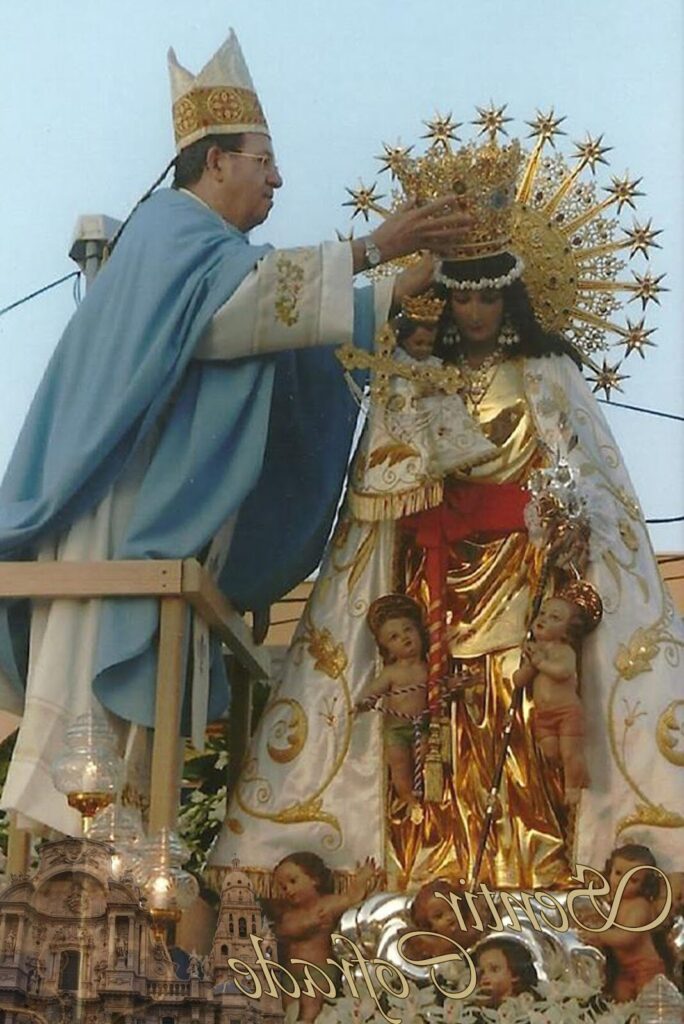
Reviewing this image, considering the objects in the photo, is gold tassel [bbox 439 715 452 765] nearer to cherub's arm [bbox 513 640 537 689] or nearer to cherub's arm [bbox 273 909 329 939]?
cherub's arm [bbox 513 640 537 689]

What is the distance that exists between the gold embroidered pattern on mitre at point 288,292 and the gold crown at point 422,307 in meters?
0.39

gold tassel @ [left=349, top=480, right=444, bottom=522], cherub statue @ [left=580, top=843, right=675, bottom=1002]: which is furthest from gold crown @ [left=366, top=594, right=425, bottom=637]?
cherub statue @ [left=580, top=843, right=675, bottom=1002]

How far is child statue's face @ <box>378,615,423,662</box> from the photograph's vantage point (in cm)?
658

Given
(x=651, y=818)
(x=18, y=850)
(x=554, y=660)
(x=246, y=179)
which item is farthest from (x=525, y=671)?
(x=246, y=179)

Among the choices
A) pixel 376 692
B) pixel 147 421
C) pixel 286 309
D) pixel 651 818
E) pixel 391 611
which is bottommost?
pixel 651 818

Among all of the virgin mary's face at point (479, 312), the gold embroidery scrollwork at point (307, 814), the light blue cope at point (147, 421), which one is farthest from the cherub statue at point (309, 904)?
the virgin mary's face at point (479, 312)

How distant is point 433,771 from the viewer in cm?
648

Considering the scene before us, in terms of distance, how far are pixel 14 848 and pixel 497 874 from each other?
1.29m

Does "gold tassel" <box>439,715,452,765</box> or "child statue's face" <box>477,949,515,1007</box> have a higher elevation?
"gold tassel" <box>439,715,452,765</box>

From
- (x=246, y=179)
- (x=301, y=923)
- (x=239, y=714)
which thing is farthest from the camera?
(x=239, y=714)

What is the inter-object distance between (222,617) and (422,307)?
1.04 meters

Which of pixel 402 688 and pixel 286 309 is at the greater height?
pixel 286 309

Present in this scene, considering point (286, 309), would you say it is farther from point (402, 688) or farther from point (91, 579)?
point (402, 688)

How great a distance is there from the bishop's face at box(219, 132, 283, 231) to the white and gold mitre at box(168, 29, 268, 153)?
0.05 metres
